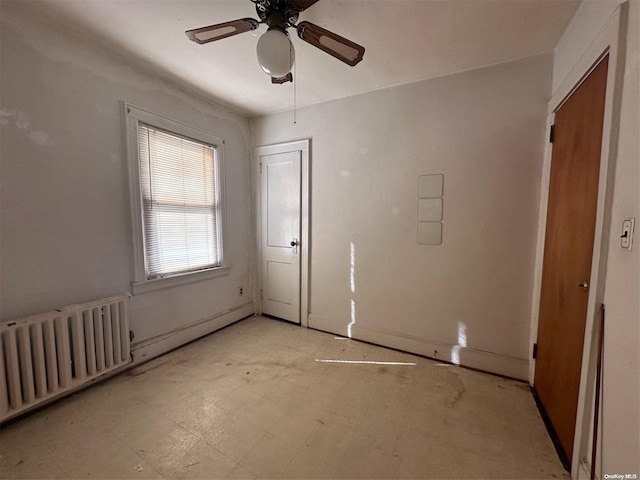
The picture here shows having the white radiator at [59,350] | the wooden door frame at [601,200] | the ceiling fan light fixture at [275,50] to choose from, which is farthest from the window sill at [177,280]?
the wooden door frame at [601,200]

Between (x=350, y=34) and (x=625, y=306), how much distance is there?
2108 mm

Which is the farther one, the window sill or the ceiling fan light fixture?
the window sill

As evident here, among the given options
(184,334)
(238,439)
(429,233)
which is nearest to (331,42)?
(429,233)

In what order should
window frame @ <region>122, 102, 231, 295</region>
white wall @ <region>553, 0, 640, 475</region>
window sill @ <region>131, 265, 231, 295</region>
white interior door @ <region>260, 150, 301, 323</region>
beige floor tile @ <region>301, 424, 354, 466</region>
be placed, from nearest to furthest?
white wall @ <region>553, 0, 640, 475</region>
beige floor tile @ <region>301, 424, 354, 466</region>
window frame @ <region>122, 102, 231, 295</region>
window sill @ <region>131, 265, 231, 295</region>
white interior door @ <region>260, 150, 301, 323</region>

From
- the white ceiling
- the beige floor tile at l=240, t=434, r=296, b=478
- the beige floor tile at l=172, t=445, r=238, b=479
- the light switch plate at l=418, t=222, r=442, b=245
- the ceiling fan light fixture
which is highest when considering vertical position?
the white ceiling

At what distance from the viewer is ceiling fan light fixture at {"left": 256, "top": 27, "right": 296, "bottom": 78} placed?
1315 mm

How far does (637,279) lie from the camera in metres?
0.93

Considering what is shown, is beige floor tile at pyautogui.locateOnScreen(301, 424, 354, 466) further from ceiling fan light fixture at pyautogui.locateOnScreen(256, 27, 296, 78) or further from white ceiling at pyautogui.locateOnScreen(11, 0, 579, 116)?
white ceiling at pyautogui.locateOnScreen(11, 0, 579, 116)

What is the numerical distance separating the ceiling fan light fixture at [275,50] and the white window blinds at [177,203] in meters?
1.59

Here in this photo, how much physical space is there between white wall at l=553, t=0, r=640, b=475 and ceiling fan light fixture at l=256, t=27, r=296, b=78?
4.77 ft

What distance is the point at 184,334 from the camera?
2695mm

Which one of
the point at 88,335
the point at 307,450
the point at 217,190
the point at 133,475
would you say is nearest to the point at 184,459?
the point at 133,475

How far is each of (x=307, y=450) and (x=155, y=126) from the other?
9.26ft

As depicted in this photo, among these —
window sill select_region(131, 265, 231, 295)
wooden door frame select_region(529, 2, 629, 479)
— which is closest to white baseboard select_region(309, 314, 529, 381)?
wooden door frame select_region(529, 2, 629, 479)
